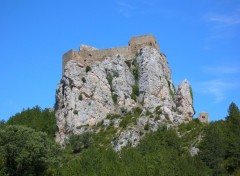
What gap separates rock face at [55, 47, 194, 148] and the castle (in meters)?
1.46

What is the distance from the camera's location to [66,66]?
98312mm

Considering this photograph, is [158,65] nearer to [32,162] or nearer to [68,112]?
[68,112]

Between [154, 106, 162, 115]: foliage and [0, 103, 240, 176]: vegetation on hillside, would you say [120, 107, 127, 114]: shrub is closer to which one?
[0, 103, 240, 176]: vegetation on hillside

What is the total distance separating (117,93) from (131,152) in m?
22.4

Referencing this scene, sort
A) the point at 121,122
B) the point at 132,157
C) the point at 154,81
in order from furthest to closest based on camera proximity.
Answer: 1. the point at 154,81
2. the point at 121,122
3. the point at 132,157

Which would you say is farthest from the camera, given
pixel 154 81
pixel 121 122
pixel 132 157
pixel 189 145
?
pixel 154 81

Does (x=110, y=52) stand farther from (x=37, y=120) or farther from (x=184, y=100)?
(x=37, y=120)

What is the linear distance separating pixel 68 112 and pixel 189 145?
79.4ft

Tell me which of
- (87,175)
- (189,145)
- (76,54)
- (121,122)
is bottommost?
(87,175)

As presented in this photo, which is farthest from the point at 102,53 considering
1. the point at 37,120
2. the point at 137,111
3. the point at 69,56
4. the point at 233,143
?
the point at 233,143

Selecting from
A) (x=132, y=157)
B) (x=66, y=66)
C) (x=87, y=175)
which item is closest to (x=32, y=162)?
(x=87, y=175)

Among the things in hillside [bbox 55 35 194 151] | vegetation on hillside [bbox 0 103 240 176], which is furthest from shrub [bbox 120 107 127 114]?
vegetation on hillside [bbox 0 103 240 176]

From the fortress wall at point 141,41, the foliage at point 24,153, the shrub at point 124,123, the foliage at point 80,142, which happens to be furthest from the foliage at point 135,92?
the foliage at point 24,153

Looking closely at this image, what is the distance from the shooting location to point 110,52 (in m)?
101
